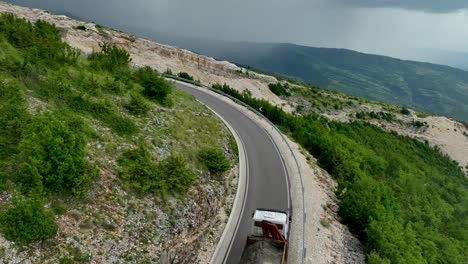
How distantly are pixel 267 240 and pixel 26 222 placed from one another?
1113 cm

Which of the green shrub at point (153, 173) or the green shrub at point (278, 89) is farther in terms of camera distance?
the green shrub at point (278, 89)

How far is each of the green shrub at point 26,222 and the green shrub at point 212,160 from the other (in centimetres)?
1203

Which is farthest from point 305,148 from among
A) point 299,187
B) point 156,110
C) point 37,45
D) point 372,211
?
point 37,45

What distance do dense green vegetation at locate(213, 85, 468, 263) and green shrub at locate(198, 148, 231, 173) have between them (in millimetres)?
9567

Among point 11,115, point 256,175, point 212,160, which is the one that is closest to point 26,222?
point 11,115

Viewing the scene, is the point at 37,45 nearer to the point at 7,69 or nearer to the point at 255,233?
the point at 7,69

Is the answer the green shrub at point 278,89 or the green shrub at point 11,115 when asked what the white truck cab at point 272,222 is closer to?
the green shrub at point 11,115

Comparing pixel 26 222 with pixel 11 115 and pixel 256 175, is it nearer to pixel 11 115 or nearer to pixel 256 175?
pixel 11 115

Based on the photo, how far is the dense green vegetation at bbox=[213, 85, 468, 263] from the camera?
2394 centimetres

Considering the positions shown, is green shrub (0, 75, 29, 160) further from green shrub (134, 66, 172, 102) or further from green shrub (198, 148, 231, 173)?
green shrub (198, 148, 231, 173)

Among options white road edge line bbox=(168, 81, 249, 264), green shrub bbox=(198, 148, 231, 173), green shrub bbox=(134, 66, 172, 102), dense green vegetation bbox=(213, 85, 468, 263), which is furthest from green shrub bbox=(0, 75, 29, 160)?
Result: dense green vegetation bbox=(213, 85, 468, 263)

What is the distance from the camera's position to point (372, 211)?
24578mm

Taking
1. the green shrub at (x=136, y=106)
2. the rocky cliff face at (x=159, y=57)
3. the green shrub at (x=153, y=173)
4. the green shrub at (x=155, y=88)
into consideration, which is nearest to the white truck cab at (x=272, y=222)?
the green shrub at (x=153, y=173)

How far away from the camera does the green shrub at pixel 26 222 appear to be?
12.5 meters
